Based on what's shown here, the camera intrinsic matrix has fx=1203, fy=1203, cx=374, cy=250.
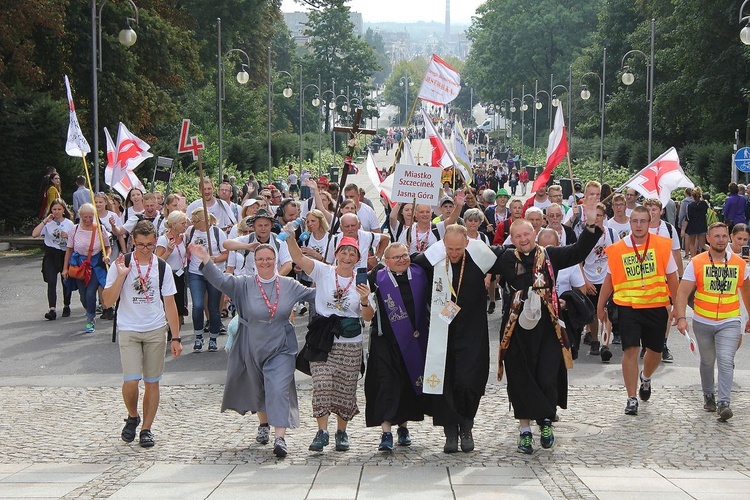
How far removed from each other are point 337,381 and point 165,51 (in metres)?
28.2

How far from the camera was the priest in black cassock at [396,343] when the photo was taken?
28.2ft

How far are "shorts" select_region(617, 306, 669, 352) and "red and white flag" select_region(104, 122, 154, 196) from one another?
30.1 ft

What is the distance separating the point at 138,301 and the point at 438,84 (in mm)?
8913

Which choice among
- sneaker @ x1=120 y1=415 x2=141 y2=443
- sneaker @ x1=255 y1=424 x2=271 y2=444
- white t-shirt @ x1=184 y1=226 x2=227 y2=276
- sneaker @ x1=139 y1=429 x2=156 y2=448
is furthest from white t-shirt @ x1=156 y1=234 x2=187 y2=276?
sneaker @ x1=255 y1=424 x2=271 y2=444

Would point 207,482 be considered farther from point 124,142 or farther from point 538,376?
point 124,142

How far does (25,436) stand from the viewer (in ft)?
31.2

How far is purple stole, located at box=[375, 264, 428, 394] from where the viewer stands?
8.61m

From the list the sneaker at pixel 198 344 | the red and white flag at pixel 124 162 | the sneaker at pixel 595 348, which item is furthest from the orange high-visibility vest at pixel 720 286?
the red and white flag at pixel 124 162

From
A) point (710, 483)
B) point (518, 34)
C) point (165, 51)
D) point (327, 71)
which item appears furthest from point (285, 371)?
point (327, 71)

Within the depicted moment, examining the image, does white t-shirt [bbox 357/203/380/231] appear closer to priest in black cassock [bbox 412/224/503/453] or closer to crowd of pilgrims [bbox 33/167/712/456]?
crowd of pilgrims [bbox 33/167/712/456]

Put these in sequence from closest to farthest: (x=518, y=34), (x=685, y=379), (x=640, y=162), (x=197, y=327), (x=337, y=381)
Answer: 1. (x=337, y=381)
2. (x=685, y=379)
3. (x=197, y=327)
4. (x=640, y=162)
5. (x=518, y=34)

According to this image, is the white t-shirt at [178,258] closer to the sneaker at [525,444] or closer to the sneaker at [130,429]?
the sneaker at [130,429]

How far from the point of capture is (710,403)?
10.2m

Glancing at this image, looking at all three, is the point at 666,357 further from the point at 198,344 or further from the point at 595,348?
the point at 198,344
